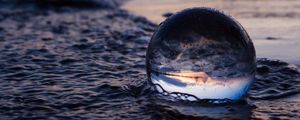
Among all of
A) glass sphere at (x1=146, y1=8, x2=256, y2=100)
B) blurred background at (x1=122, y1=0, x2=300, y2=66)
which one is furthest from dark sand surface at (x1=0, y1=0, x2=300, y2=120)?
blurred background at (x1=122, y1=0, x2=300, y2=66)

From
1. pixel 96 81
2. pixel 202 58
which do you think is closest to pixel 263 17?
pixel 96 81

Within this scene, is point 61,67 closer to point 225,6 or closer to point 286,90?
point 286,90

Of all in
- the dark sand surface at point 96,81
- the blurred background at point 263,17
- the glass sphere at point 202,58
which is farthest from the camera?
the blurred background at point 263,17

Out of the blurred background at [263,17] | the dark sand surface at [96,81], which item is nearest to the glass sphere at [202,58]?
the dark sand surface at [96,81]

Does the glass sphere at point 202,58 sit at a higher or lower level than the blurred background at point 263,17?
lower

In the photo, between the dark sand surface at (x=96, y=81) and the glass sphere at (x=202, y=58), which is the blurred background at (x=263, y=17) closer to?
the dark sand surface at (x=96, y=81)

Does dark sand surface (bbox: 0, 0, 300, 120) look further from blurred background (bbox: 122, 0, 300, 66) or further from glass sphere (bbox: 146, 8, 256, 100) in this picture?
blurred background (bbox: 122, 0, 300, 66)
